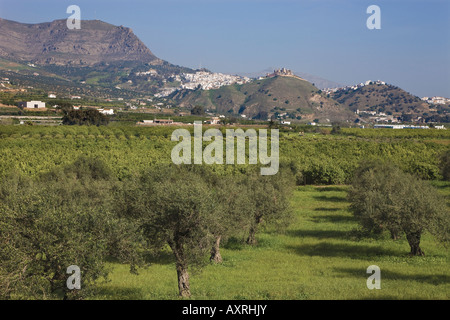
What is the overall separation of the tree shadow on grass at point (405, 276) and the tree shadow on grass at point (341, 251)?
427 centimetres

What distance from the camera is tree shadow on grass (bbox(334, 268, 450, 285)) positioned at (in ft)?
72.3

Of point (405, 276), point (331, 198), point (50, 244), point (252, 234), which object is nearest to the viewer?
point (50, 244)

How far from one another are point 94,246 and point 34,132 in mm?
77028

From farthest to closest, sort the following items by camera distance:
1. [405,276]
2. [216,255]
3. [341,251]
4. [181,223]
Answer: [341,251], [216,255], [405,276], [181,223]

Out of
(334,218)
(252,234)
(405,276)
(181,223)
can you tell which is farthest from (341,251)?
(181,223)

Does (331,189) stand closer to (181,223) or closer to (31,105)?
(181,223)

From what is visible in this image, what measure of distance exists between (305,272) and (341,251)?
6793 millimetres

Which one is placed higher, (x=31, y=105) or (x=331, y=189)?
(x=31, y=105)

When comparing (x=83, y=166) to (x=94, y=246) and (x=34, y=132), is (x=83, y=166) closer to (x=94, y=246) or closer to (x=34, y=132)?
(x=94, y=246)

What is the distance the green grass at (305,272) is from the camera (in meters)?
19.6

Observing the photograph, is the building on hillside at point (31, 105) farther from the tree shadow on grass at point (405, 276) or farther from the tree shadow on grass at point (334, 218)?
the tree shadow on grass at point (405, 276)

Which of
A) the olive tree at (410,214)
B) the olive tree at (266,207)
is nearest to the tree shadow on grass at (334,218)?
the olive tree at (266,207)

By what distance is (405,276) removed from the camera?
76.1 feet
